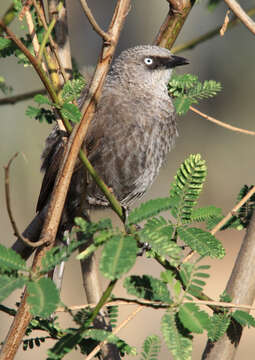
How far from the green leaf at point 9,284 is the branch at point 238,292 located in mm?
795

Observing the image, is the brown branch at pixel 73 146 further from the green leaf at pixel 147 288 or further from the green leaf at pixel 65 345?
the green leaf at pixel 147 288

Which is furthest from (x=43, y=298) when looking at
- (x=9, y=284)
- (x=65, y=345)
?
(x=65, y=345)

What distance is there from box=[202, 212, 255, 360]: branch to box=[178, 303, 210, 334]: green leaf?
0.34m

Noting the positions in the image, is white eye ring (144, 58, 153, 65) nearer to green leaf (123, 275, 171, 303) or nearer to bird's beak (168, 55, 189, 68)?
bird's beak (168, 55, 189, 68)

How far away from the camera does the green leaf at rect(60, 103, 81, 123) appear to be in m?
1.72

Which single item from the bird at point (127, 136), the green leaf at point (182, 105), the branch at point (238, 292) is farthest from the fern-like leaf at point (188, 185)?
the bird at point (127, 136)

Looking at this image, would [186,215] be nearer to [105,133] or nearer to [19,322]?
[19,322]

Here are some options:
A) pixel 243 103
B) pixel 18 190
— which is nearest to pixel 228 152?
A: pixel 243 103

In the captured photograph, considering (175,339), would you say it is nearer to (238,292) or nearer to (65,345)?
(65,345)

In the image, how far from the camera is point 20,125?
6848 millimetres

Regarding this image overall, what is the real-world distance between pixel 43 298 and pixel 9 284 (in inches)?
5.8

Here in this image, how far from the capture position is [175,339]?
1.54 meters

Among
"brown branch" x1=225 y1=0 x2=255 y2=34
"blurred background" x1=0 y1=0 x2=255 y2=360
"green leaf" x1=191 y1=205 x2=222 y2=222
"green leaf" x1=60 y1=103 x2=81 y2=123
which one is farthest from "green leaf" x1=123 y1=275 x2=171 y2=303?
"blurred background" x1=0 y1=0 x2=255 y2=360

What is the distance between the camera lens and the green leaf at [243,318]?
1.79m
